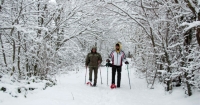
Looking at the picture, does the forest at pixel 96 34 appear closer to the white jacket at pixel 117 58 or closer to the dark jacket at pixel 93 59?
the white jacket at pixel 117 58

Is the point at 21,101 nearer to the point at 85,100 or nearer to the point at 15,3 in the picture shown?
the point at 85,100

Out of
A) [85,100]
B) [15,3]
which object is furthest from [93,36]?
[85,100]

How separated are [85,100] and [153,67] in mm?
4085

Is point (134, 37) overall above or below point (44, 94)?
above

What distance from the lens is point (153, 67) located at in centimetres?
820

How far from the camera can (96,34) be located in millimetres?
10555

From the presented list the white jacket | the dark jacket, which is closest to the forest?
the white jacket

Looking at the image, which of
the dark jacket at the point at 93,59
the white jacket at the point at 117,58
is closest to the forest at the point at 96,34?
the white jacket at the point at 117,58

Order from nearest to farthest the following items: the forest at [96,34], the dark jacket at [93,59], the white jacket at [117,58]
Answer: the forest at [96,34], the white jacket at [117,58], the dark jacket at [93,59]

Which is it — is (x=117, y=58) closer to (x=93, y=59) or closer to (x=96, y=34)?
(x=93, y=59)

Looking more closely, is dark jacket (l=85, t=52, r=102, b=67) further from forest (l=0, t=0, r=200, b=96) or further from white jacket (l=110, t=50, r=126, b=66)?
forest (l=0, t=0, r=200, b=96)

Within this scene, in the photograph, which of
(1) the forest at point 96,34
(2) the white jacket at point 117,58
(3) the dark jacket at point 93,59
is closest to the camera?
(1) the forest at point 96,34

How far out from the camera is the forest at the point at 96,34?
520 cm

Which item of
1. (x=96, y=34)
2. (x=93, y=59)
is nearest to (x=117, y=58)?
(x=93, y=59)
